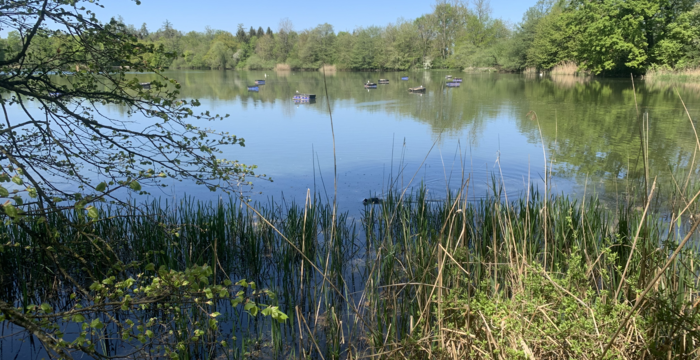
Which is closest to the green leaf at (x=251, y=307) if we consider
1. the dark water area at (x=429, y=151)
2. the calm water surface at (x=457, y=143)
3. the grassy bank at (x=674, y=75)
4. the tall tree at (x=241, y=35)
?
the dark water area at (x=429, y=151)

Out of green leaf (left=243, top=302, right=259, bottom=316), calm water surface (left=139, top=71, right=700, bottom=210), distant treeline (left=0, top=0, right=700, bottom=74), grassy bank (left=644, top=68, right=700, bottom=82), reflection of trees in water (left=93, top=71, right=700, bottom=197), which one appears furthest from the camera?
distant treeline (left=0, top=0, right=700, bottom=74)

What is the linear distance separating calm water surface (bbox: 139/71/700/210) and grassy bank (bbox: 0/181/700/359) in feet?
1.86

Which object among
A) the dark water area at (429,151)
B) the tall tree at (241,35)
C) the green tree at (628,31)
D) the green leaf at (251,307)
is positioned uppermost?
the tall tree at (241,35)

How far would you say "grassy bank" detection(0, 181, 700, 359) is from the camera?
1.90 metres

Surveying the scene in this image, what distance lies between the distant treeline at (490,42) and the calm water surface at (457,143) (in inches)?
109

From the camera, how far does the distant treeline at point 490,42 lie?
1160 inches

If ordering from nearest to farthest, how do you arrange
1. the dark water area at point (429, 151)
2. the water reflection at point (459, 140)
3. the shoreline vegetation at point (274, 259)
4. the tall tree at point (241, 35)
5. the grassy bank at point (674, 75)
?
the shoreline vegetation at point (274, 259), the dark water area at point (429, 151), the water reflection at point (459, 140), the grassy bank at point (674, 75), the tall tree at point (241, 35)

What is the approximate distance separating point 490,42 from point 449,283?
64.2 m

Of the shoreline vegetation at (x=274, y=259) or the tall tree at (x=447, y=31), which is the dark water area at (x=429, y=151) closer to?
the shoreline vegetation at (x=274, y=259)

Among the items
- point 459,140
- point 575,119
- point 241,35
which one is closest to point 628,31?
point 575,119

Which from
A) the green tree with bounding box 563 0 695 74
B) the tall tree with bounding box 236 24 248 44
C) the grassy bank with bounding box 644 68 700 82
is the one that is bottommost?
the grassy bank with bounding box 644 68 700 82

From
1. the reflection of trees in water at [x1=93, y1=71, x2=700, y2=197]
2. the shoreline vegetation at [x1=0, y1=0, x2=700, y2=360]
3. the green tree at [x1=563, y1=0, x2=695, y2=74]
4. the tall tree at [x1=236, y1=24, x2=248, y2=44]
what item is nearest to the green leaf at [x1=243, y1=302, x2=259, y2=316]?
the shoreline vegetation at [x1=0, y1=0, x2=700, y2=360]

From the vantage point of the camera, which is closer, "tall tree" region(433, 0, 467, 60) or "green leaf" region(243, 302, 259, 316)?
"green leaf" region(243, 302, 259, 316)

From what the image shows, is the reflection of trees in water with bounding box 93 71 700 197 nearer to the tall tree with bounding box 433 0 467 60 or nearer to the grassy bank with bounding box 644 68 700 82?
the grassy bank with bounding box 644 68 700 82
